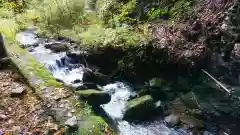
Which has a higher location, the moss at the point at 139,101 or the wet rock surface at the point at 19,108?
the wet rock surface at the point at 19,108

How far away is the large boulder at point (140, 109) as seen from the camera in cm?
706

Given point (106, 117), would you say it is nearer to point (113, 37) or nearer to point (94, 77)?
point (94, 77)

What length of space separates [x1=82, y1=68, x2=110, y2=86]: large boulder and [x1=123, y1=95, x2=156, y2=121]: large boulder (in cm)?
145

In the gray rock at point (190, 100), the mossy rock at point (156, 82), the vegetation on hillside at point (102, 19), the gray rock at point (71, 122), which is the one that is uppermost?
the vegetation on hillside at point (102, 19)

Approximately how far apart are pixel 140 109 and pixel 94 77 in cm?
194

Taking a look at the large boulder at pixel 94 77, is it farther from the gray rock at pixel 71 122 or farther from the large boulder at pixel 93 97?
the gray rock at pixel 71 122

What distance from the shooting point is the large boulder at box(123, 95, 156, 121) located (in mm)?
7055

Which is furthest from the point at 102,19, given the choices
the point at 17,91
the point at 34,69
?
the point at 17,91

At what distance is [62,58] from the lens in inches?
354

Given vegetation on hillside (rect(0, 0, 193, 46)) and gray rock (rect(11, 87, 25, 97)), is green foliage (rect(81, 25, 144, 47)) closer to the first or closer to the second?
vegetation on hillside (rect(0, 0, 193, 46))

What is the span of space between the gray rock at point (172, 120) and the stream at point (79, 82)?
0.14m

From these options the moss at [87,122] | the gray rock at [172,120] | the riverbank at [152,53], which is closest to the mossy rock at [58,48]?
the riverbank at [152,53]

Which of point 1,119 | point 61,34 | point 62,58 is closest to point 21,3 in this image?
point 61,34

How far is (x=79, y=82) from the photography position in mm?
7852
